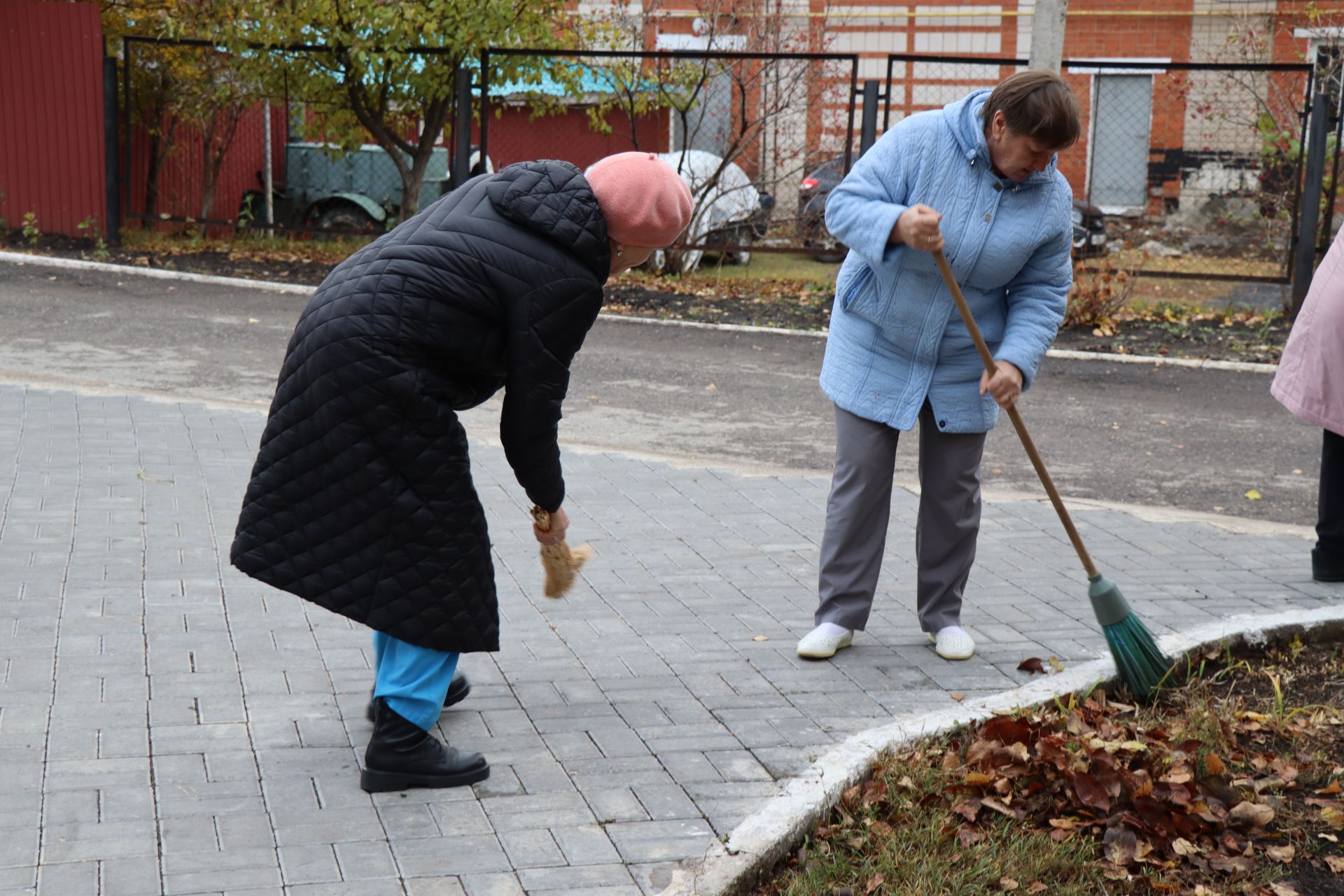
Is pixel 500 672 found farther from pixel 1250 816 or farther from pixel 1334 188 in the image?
pixel 1334 188

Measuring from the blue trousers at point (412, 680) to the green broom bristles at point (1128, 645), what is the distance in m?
1.97

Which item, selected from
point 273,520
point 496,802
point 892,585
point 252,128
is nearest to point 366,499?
point 273,520

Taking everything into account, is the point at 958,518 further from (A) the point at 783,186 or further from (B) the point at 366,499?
(A) the point at 783,186

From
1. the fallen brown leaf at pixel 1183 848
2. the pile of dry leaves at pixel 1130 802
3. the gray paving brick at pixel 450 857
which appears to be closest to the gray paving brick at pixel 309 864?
the gray paving brick at pixel 450 857

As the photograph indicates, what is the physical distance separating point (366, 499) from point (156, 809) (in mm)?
847

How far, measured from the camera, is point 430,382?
311 centimetres

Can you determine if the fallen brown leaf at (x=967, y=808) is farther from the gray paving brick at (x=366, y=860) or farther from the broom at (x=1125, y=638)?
the gray paving brick at (x=366, y=860)

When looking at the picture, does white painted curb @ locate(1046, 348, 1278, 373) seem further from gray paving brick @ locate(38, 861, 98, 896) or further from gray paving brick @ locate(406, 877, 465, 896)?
gray paving brick @ locate(38, 861, 98, 896)

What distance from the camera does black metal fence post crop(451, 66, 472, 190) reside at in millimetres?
13414

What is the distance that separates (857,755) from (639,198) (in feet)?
4.93

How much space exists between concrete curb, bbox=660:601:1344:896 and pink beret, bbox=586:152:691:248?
1.34m

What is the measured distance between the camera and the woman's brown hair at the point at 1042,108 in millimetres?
3717

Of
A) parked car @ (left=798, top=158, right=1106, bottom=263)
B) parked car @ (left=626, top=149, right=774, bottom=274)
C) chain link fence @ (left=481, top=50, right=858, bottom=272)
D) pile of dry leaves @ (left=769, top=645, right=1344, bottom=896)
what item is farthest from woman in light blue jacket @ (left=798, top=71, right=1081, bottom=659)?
parked car @ (left=626, top=149, right=774, bottom=274)

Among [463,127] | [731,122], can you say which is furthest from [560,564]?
[731,122]
